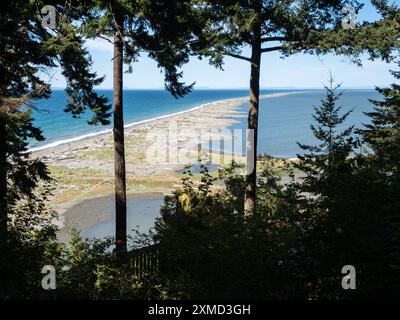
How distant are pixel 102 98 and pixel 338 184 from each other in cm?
751

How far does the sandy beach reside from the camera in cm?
2791

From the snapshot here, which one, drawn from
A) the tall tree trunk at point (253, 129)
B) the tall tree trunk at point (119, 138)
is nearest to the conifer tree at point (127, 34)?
the tall tree trunk at point (119, 138)

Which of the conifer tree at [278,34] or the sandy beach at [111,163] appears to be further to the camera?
the sandy beach at [111,163]

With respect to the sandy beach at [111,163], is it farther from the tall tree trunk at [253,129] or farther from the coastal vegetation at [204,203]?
the coastal vegetation at [204,203]

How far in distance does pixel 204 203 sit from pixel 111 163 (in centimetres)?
2862

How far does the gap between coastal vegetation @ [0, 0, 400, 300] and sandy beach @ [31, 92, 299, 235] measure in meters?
6.11

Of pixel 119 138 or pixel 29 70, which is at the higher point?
pixel 29 70

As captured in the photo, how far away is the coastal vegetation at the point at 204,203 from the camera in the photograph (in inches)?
303

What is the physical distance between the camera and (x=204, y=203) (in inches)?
562

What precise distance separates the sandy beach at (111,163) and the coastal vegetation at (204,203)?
611cm

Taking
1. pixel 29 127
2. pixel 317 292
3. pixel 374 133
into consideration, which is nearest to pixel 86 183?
pixel 29 127

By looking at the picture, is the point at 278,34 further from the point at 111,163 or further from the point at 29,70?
the point at 111,163

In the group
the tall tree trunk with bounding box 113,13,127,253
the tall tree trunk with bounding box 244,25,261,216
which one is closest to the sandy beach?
the tall tree trunk with bounding box 244,25,261,216

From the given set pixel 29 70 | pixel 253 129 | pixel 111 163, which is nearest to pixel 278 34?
pixel 253 129
